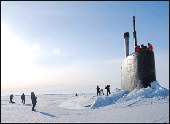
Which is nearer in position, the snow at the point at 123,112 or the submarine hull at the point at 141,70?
the snow at the point at 123,112

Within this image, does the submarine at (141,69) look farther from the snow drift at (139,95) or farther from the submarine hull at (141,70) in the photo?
the snow drift at (139,95)

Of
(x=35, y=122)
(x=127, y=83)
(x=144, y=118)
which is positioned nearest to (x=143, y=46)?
(x=127, y=83)

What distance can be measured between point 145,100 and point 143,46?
19.6ft

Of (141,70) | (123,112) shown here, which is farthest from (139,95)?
(123,112)

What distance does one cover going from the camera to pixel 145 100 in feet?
61.3

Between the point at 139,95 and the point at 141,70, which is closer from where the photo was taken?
the point at 139,95

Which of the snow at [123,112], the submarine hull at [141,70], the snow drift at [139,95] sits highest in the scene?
the submarine hull at [141,70]

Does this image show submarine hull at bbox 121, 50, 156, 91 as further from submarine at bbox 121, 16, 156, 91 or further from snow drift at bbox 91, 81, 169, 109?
snow drift at bbox 91, 81, 169, 109

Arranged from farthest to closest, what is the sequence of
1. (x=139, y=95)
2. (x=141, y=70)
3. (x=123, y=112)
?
1. (x=141, y=70)
2. (x=139, y=95)
3. (x=123, y=112)

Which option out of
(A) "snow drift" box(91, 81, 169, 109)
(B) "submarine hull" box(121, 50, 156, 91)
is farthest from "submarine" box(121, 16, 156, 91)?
(A) "snow drift" box(91, 81, 169, 109)

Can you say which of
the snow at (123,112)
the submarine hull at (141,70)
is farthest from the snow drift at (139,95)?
the submarine hull at (141,70)

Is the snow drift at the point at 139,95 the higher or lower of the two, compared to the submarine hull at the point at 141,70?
lower

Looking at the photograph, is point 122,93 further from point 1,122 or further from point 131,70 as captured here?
point 1,122

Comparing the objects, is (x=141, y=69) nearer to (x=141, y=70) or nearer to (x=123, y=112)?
(x=141, y=70)
